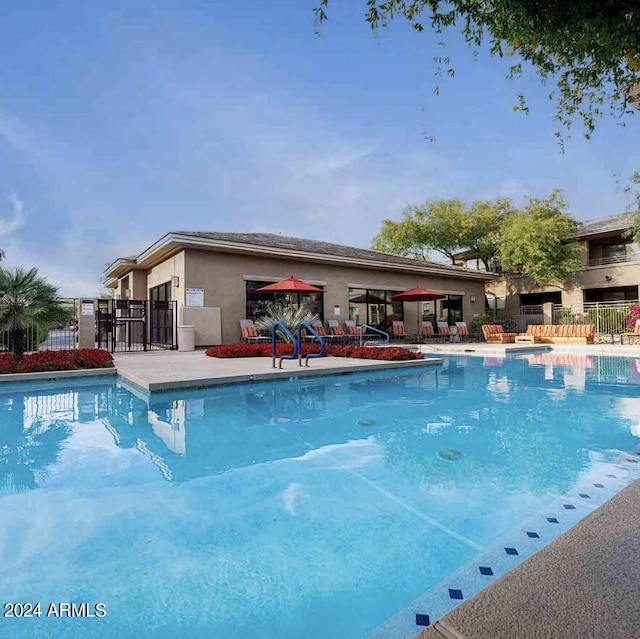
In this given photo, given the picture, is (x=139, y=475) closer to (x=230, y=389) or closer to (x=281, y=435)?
(x=281, y=435)

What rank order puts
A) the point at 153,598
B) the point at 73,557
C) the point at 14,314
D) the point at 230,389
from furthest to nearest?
the point at 14,314 < the point at 230,389 < the point at 73,557 < the point at 153,598

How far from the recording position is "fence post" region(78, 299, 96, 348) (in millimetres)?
13023

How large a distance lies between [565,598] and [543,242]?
78.4 ft

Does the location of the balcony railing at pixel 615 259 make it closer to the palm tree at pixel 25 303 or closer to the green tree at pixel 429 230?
the green tree at pixel 429 230

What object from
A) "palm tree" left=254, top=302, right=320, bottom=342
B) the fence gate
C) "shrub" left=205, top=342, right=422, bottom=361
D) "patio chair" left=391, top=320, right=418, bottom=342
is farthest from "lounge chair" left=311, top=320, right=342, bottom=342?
the fence gate

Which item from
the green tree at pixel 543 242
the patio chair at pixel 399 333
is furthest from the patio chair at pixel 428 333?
the green tree at pixel 543 242

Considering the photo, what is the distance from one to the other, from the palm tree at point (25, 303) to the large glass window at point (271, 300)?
22.3 feet

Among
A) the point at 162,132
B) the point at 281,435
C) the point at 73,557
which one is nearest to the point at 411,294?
the point at 162,132

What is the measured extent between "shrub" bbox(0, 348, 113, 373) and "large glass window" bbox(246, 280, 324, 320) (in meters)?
6.31

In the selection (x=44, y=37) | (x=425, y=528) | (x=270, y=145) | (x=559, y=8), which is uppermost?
(x=44, y=37)

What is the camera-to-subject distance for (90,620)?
1934 mm

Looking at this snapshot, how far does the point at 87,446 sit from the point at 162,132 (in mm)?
13569

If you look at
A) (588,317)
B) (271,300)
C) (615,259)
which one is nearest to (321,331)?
(271,300)

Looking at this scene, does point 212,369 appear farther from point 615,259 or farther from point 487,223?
point 615,259
